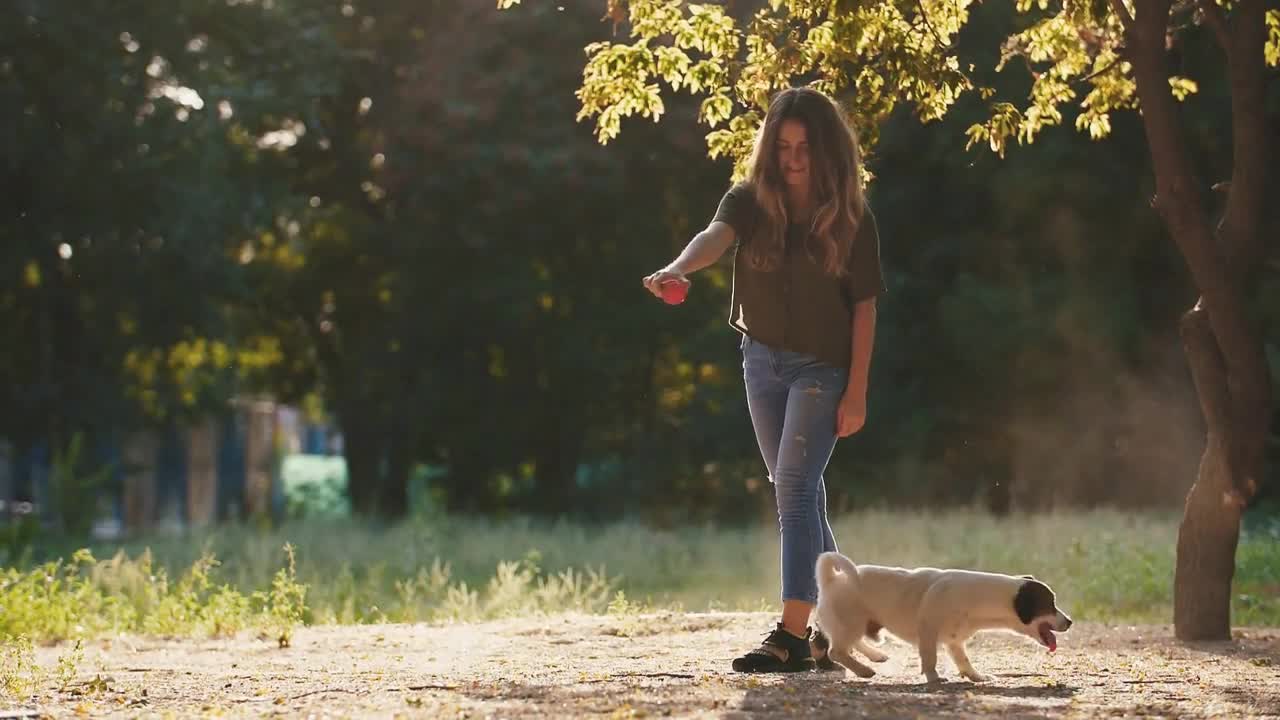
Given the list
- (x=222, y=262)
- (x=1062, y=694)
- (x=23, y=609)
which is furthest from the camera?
(x=222, y=262)

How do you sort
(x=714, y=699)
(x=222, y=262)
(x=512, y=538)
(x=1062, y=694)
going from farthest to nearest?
(x=222, y=262) → (x=512, y=538) → (x=1062, y=694) → (x=714, y=699)

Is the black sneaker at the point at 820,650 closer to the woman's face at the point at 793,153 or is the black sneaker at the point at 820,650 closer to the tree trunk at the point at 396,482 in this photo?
the woman's face at the point at 793,153

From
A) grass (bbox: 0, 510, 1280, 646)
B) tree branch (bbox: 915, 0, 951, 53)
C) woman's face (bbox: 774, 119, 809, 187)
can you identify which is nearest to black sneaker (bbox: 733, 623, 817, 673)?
woman's face (bbox: 774, 119, 809, 187)

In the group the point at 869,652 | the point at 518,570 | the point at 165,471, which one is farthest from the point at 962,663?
the point at 165,471

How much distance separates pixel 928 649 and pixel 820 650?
45cm

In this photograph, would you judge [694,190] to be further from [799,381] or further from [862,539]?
[799,381]

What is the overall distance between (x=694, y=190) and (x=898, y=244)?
3.43 metres

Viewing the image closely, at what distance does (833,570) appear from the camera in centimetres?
612

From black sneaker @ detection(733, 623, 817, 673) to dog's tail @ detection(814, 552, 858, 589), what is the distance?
0.86 feet

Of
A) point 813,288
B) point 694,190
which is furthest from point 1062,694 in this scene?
point 694,190

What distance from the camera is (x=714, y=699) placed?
5.48 meters

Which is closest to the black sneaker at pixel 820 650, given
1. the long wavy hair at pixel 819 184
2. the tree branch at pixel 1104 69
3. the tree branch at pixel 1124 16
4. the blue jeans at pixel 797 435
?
the blue jeans at pixel 797 435

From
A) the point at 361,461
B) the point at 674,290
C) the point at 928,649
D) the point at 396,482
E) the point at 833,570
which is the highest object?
the point at 674,290

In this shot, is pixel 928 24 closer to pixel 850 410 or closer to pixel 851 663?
pixel 850 410
